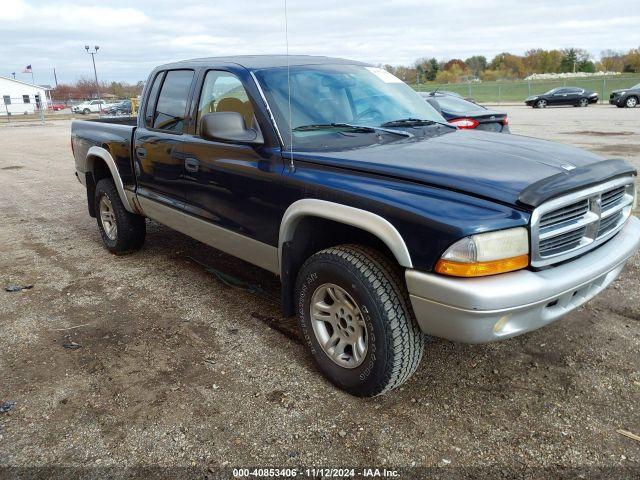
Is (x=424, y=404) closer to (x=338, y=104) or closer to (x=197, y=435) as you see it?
(x=197, y=435)

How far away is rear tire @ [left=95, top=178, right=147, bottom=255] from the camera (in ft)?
16.9

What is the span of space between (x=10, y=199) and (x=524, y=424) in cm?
867

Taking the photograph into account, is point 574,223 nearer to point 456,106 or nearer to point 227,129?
point 227,129

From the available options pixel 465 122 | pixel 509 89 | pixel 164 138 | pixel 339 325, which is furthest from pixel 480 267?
pixel 509 89

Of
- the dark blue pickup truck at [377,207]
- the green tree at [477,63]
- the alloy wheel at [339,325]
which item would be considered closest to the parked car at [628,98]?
the dark blue pickup truck at [377,207]

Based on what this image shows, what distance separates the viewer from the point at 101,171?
5547 millimetres

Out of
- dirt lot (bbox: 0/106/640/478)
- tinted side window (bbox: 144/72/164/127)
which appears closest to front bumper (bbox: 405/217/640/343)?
dirt lot (bbox: 0/106/640/478)

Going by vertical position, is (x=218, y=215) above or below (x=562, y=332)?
above

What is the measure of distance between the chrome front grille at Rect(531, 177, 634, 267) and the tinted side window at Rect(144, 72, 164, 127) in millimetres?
3350

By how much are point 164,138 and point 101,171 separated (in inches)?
69.3

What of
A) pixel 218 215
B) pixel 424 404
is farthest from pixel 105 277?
pixel 424 404

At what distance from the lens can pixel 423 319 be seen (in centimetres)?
244

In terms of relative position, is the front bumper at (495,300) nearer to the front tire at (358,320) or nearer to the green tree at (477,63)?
the front tire at (358,320)

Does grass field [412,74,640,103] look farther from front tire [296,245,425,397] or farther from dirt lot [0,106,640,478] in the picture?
front tire [296,245,425,397]
